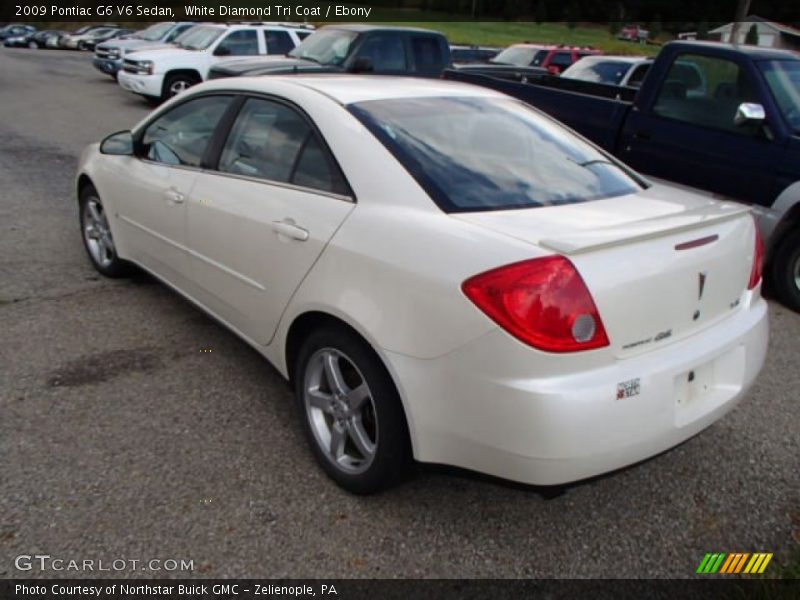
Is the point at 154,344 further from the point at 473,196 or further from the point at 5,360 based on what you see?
the point at 473,196

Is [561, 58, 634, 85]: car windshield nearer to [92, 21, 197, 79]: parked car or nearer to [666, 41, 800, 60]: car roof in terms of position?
[666, 41, 800, 60]: car roof

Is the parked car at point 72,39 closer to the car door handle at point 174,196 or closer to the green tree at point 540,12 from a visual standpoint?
the car door handle at point 174,196

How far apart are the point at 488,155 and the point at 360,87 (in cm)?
78

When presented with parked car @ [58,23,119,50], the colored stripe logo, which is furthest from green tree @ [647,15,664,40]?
the colored stripe logo

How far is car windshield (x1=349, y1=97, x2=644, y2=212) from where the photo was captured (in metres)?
2.61

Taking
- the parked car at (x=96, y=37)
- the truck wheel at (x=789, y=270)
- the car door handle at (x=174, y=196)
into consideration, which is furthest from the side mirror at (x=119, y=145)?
the parked car at (x=96, y=37)

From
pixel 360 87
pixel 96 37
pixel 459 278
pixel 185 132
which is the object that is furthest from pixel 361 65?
pixel 96 37

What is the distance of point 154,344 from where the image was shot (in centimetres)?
397

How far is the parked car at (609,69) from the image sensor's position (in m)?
10.6

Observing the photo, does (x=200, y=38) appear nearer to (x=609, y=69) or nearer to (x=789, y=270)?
(x=609, y=69)

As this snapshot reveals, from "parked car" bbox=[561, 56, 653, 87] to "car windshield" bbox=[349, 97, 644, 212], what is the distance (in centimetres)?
807

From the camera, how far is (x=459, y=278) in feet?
7.13

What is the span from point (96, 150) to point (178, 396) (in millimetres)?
2295

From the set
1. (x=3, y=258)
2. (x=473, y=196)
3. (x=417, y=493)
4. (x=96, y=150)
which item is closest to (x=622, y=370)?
(x=473, y=196)
